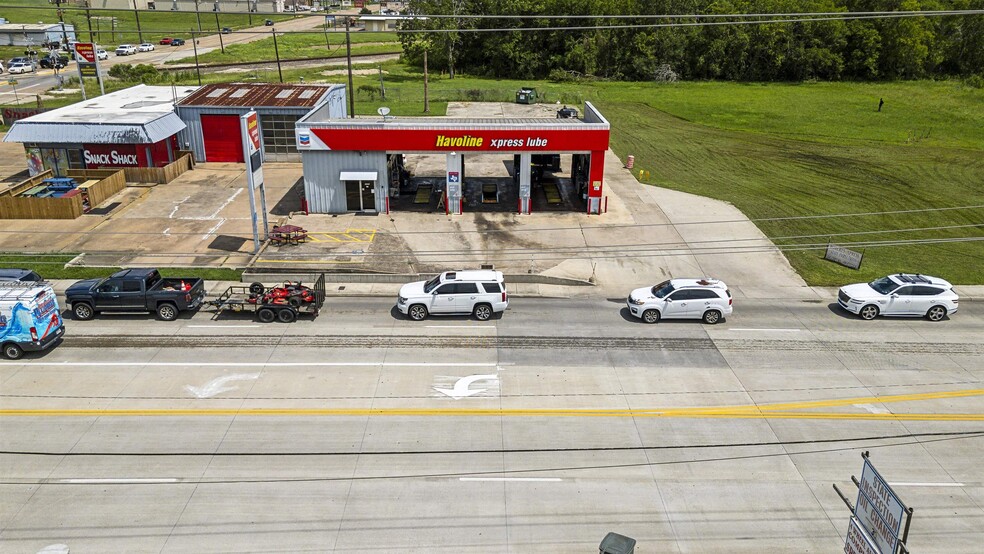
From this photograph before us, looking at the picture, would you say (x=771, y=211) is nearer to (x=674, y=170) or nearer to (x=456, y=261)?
(x=674, y=170)

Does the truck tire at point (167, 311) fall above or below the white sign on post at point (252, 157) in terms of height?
below

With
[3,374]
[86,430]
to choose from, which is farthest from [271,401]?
[3,374]

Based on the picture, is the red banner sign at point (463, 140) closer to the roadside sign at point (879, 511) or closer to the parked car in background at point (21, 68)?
the roadside sign at point (879, 511)

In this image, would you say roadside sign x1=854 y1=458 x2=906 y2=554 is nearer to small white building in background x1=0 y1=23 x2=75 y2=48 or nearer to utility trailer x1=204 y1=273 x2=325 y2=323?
utility trailer x1=204 y1=273 x2=325 y2=323

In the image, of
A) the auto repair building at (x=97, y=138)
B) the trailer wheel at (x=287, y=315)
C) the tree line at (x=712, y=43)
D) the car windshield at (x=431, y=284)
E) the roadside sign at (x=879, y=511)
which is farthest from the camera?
the tree line at (x=712, y=43)

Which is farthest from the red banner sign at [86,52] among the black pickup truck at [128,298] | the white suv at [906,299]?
the white suv at [906,299]

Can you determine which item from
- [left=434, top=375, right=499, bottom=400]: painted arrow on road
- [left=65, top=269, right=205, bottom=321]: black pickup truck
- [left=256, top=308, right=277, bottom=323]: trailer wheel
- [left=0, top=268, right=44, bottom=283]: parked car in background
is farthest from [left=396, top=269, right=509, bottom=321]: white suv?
[left=0, top=268, right=44, bottom=283]: parked car in background

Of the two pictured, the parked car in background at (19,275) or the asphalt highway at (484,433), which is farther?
the parked car in background at (19,275)
